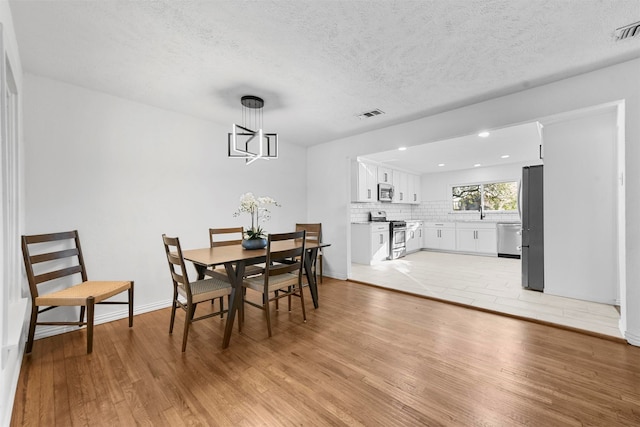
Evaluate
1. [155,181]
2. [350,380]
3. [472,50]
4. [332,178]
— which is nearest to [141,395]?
[350,380]

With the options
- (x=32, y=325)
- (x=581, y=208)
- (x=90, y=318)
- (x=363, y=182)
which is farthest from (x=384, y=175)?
(x=32, y=325)

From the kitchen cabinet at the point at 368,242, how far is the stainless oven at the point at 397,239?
0.20 m

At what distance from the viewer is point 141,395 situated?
5.51 feet

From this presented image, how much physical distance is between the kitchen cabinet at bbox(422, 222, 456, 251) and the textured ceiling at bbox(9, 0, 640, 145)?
489 centimetres

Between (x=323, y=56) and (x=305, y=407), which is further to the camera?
(x=323, y=56)

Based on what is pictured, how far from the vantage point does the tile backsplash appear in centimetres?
658

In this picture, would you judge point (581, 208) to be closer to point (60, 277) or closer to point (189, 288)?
point (189, 288)

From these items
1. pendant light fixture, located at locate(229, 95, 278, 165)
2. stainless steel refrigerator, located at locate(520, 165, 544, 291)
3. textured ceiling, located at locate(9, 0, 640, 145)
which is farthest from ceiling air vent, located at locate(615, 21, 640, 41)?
pendant light fixture, located at locate(229, 95, 278, 165)

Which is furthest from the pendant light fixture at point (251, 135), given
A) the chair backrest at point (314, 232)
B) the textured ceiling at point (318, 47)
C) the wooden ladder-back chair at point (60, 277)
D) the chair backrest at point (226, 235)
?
the wooden ladder-back chair at point (60, 277)

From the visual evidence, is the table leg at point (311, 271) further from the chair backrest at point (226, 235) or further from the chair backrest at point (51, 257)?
the chair backrest at point (51, 257)

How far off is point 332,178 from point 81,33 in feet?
11.4

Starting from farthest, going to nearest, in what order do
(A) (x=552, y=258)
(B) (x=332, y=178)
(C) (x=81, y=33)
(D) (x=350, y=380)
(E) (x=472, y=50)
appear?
(B) (x=332, y=178) < (A) (x=552, y=258) < (E) (x=472, y=50) < (C) (x=81, y=33) < (D) (x=350, y=380)

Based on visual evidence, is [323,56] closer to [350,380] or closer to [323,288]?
[350,380]

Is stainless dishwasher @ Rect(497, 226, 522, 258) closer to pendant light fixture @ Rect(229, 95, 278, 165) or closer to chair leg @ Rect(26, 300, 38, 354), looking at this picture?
pendant light fixture @ Rect(229, 95, 278, 165)
